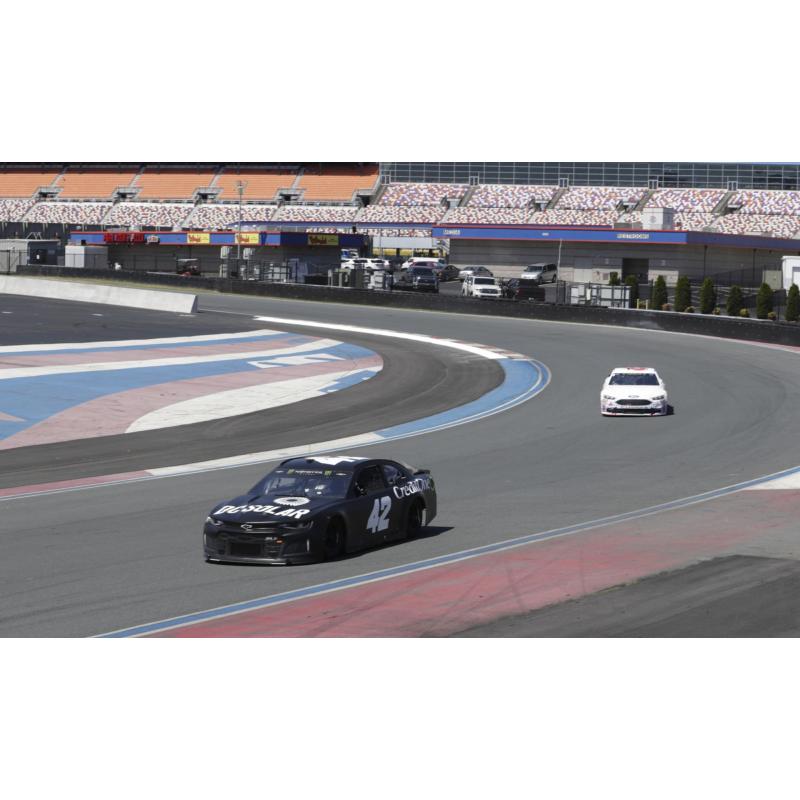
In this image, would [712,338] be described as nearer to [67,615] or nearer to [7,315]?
[7,315]

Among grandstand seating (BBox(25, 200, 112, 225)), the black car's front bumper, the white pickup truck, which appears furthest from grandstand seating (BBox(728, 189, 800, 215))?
the black car's front bumper

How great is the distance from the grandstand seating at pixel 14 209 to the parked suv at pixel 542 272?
6320 centimetres

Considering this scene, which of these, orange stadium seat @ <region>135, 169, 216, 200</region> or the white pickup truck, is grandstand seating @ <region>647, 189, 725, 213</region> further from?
orange stadium seat @ <region>135, 169, 216, 200</region>

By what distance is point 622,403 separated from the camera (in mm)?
33250

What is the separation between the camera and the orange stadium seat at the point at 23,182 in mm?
128125

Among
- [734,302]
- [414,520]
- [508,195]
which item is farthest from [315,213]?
[414,520]

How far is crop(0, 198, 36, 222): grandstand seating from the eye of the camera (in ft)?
408

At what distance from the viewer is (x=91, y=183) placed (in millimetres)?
125125

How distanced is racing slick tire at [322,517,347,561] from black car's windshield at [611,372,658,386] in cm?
1844

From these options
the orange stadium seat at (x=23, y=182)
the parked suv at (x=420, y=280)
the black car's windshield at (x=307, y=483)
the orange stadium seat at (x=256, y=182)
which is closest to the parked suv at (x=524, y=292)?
the parked suv at (x=420, y=280)

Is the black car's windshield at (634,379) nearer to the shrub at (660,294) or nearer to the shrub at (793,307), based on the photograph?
the shrub at (793,307)

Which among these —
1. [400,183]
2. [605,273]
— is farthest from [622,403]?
[400,183]

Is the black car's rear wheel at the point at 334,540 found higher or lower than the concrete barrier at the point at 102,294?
lower

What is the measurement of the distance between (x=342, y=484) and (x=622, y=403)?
17.3 meters
